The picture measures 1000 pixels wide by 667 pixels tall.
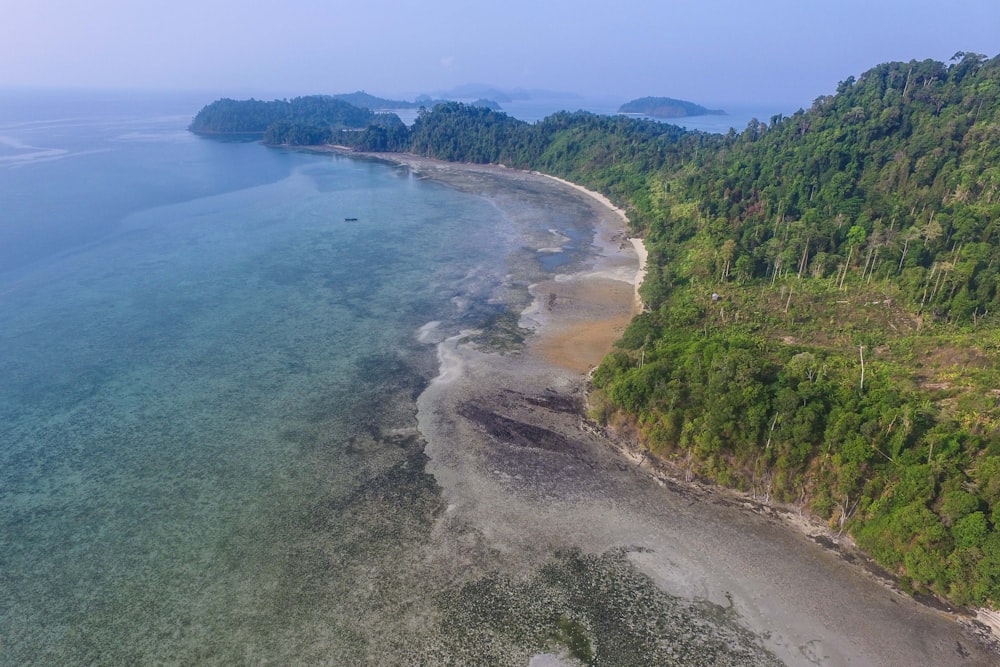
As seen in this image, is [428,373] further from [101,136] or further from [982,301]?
[101,136]

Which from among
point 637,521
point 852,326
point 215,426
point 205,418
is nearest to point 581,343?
point 852,326

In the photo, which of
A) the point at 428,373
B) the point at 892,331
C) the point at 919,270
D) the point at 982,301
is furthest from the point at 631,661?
the point at 919,270

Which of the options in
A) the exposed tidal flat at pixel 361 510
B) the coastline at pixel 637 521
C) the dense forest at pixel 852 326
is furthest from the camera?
the dense forest at pixel 852 326

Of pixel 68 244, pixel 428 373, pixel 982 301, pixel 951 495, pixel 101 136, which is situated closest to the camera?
pixel 951 495

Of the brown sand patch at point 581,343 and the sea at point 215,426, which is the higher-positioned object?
the brown sand patch at point 581,343

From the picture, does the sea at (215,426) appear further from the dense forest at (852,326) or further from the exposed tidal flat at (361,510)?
the dense forest at (852,326)

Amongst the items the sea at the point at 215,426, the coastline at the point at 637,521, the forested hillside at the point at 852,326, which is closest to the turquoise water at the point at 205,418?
the sea at the point at 215,426

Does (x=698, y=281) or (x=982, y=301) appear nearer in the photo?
(x=982, y=301)
